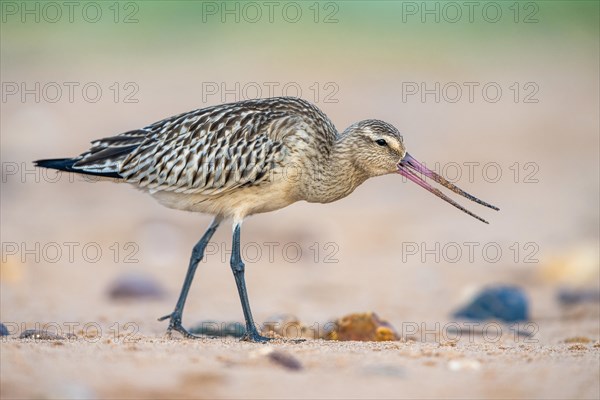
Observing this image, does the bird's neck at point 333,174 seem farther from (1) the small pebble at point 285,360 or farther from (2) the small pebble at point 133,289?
(2) the small pebble at point 133,289

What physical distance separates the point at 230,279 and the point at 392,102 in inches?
370

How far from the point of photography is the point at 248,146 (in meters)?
8.42

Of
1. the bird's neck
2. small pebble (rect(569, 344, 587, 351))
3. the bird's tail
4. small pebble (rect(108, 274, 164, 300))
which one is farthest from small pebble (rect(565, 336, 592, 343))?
small pebble (rect(108, 274, 164, 300))

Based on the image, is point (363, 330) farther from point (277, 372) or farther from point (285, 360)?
point (277, 372)

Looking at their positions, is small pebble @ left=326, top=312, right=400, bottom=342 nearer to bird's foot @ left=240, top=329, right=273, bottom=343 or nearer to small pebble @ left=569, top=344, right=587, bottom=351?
bird's foot @ left=240, top=329, right=273, bottom=343

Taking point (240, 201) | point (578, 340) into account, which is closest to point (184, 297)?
point (240, 201)

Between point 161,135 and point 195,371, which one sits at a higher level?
point 161,135

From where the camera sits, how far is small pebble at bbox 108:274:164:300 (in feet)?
35.2

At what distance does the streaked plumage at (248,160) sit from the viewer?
8.41 meters

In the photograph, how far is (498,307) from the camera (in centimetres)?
1016

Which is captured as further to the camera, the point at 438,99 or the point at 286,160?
the point at 438,99

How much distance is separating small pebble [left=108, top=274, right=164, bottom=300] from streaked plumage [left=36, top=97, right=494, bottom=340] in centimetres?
214

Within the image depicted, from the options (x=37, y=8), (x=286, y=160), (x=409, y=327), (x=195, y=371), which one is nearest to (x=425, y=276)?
(x=409, y=327)

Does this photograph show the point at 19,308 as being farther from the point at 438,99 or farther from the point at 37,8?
the point at 37,8
